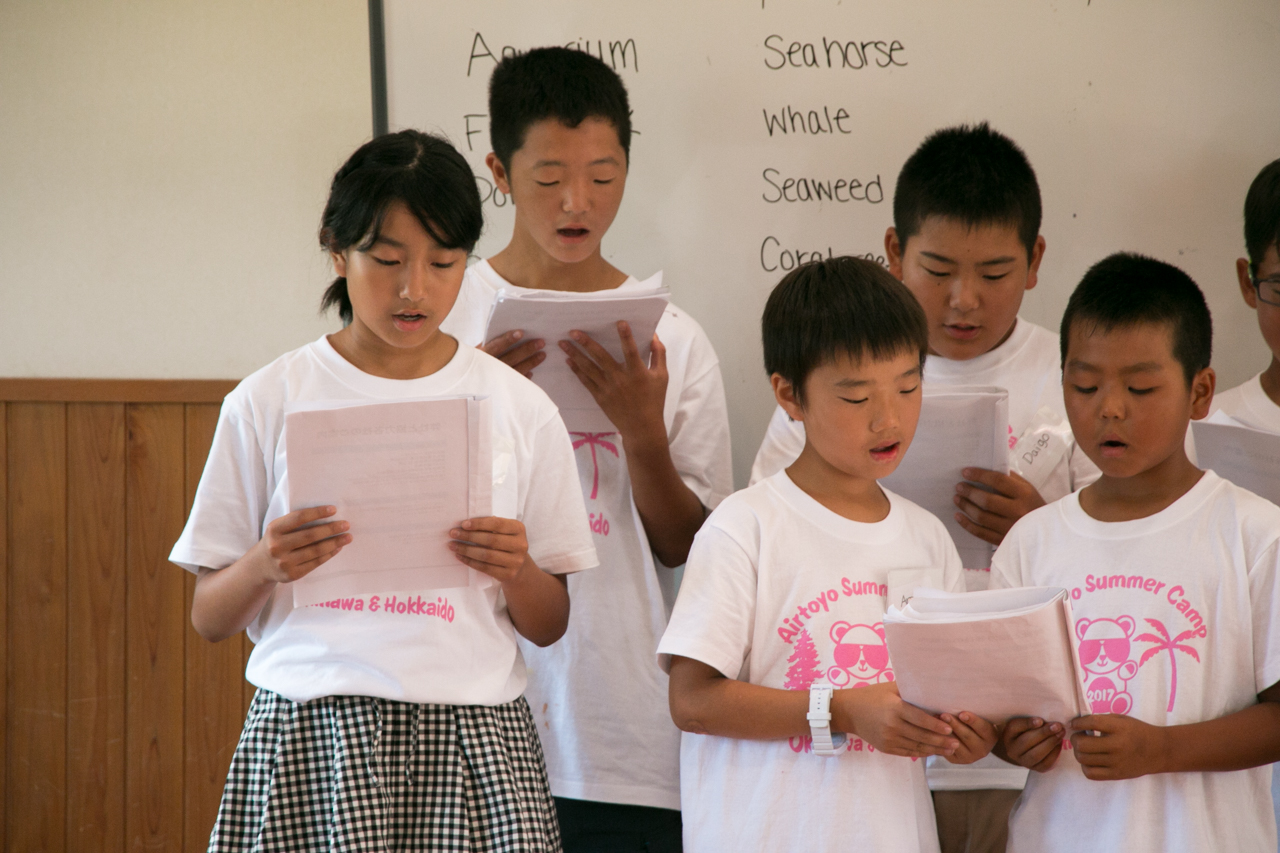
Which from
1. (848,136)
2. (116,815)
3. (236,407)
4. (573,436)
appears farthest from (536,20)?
(116,815)

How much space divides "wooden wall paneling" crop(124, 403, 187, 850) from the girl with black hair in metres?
1.19

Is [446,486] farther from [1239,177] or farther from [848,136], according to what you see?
[1239,177]

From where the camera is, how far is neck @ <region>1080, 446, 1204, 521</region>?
4.70 ft

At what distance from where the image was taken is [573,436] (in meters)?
1.86

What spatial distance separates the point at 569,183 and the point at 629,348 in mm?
362

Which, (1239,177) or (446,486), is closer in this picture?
(446,486)

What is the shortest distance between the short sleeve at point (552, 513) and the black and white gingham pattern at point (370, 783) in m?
0.24

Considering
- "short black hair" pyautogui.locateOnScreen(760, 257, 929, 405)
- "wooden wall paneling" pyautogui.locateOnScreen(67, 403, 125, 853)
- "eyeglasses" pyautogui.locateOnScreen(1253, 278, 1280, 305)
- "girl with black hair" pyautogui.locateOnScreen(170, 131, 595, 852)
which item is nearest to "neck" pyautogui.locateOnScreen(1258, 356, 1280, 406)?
"eyeglasses" pyautogui.locateOnScreen(1253, 278, 1280, 305)

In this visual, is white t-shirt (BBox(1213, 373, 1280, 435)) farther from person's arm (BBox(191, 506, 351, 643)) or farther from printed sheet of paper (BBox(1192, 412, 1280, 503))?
person's arm (BBox(191, 506, 351, 643))

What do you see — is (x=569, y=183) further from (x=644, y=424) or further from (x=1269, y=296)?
(x=1269, y=296)

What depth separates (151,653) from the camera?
2443mm

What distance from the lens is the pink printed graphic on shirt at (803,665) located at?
4.49ft

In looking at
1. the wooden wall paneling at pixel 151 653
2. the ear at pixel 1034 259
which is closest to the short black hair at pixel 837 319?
the ear at pixel 1034 259

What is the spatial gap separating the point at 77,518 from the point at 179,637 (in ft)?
1.20
